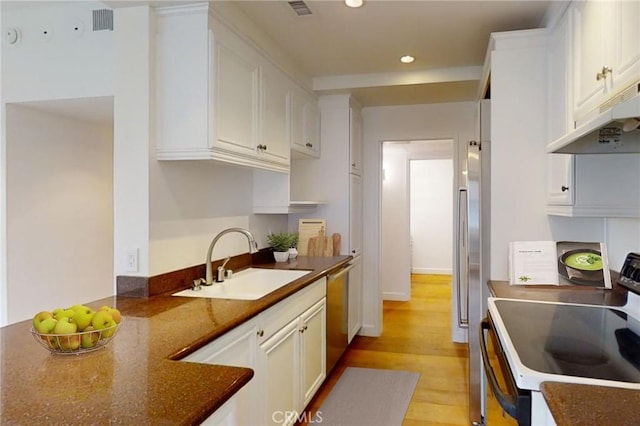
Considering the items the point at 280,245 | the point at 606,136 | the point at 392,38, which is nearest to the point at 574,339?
the point at 606,136

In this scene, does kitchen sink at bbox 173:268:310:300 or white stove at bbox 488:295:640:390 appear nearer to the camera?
white stove at bbox 488:295:640:390

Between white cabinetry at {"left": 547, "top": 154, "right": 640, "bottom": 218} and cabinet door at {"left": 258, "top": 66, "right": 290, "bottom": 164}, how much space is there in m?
1.75

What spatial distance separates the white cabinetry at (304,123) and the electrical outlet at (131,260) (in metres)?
1.61

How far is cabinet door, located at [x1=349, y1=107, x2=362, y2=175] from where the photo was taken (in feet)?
13.4

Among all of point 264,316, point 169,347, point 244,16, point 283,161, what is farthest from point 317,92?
point 169,347

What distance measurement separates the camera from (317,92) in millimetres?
3982

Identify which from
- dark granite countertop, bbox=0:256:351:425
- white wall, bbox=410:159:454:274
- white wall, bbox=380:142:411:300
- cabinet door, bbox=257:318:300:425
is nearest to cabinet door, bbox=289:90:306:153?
cabinet door, bbox=257:318:300:425

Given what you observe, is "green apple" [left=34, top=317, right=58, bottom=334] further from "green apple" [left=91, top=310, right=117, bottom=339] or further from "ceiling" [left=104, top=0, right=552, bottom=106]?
"ceiling" [left=104, top=0, right=552, bottom=106]

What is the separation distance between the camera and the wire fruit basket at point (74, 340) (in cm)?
131

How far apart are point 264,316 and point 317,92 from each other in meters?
2.51

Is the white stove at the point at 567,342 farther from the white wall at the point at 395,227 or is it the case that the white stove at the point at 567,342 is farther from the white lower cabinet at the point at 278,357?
the white wall at the point at 395,227

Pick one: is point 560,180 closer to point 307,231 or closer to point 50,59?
point 307,231

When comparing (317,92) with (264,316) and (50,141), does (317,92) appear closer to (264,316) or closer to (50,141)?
(50,141)

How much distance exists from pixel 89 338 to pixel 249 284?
151cm
